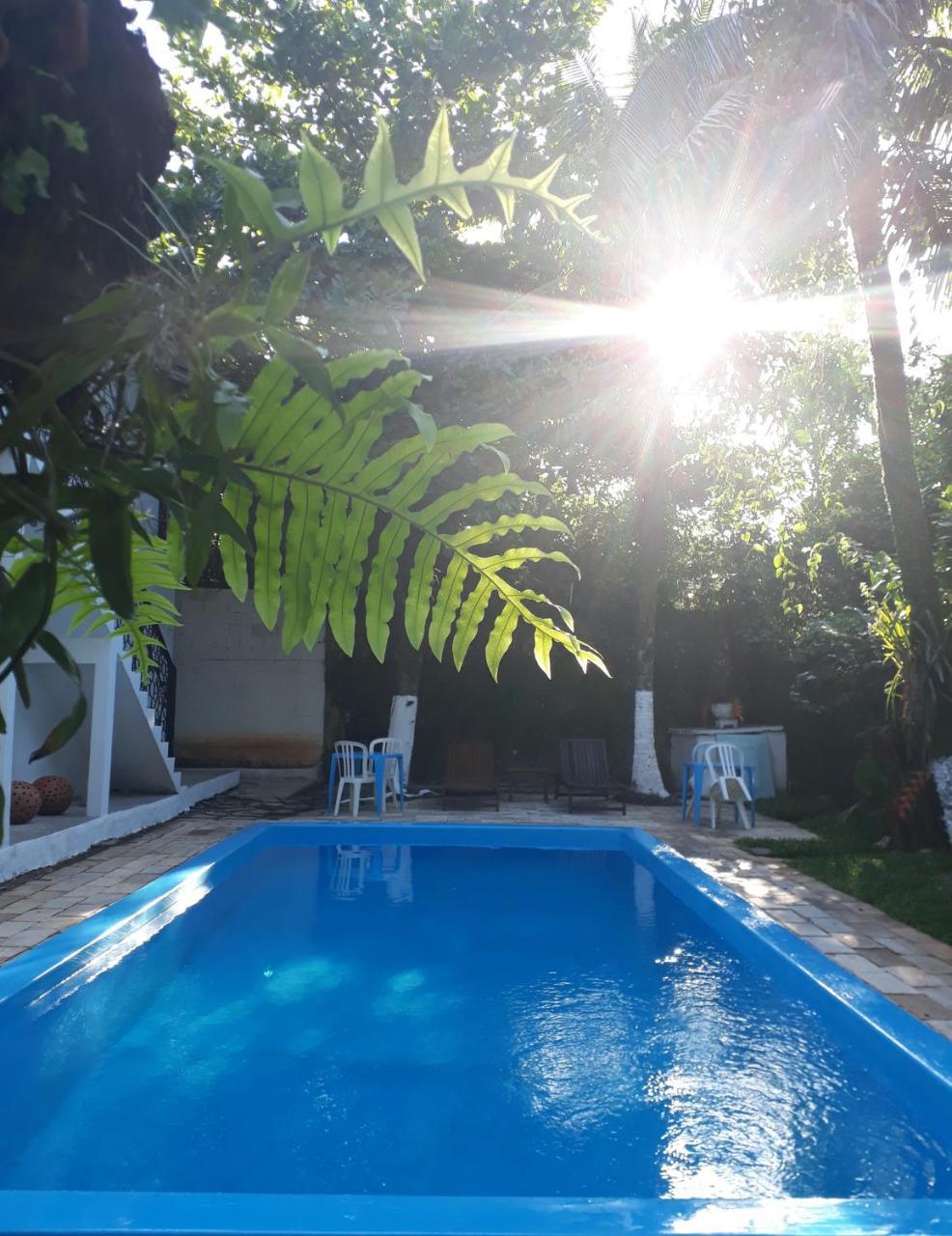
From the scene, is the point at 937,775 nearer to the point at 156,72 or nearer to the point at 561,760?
the point at 561,760

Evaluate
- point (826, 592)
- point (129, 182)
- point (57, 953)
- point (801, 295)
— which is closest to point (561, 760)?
point (826, 592)

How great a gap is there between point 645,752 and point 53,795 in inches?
280

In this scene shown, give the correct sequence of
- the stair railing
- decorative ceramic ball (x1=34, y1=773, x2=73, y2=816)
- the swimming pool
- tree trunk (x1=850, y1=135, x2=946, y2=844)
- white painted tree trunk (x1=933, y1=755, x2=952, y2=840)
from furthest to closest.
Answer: the stair railing, decorative ceramic ball (x1=34, y1=773, x2=73, y2=816), tree trunk (x1=850, y1=135, x2=946, y2=844), white painted tree trunk (x1=933, y1=755, x2=952, y2=840), the swimming pool

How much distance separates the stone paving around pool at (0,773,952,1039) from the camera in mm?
4914

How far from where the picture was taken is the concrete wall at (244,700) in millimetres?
14641

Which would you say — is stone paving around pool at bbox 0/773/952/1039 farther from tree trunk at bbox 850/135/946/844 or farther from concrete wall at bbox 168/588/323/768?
concrete wall at bbox 168/588/323/768

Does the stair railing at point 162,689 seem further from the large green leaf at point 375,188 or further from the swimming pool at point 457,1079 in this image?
the large green leaf at point 375,188

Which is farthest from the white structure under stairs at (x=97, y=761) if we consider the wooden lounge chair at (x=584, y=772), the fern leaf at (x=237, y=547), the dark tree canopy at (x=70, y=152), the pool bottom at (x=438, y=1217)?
the dark tree canopy at (x=70, y=152)

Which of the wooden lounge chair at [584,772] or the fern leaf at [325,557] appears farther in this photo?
the wooden lounge chair at [584,772]

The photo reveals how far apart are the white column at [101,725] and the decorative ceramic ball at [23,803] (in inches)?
20.9

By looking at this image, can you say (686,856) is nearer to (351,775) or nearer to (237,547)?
(351,775)

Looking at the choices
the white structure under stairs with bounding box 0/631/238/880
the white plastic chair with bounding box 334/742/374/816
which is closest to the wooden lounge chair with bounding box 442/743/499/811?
the white plastic chair with bounding box 334/742/374/816

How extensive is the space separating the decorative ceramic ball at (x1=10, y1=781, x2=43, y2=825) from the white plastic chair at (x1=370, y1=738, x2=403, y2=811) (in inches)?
155

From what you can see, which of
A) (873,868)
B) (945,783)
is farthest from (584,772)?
(945,783)
